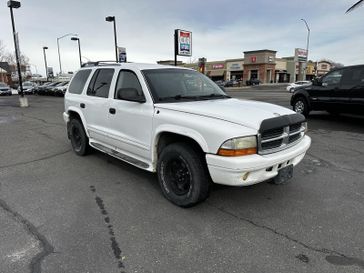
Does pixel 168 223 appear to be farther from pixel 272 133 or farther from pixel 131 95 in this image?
pixel 131 95

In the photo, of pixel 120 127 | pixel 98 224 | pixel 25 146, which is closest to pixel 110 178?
pixel 120 127

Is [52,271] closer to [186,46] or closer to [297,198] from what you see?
[297,198]

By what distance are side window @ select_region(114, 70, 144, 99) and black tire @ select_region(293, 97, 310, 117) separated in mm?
7948

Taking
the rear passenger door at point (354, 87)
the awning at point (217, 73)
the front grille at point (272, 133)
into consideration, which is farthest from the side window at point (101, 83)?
the awning at point (217, 73)

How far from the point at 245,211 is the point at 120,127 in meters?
2.25

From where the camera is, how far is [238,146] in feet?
10.5

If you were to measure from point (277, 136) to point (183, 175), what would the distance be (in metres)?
1.25

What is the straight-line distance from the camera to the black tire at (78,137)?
5.98m

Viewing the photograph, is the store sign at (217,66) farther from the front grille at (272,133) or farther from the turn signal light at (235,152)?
the turn signal light at (235,152)

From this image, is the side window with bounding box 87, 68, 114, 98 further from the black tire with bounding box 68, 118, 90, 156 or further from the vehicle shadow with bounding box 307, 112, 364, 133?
the vehicle shadow with bounding box 307, 112, 364, 133

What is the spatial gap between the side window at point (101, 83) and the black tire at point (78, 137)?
0.84m

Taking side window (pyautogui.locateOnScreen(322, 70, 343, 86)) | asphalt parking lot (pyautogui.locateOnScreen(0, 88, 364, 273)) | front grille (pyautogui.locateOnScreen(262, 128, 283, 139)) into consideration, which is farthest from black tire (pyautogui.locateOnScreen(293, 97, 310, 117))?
front grille (pyautogui.locateOnScreen(262, 128, 283, 139))

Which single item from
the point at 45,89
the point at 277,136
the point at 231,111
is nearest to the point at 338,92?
the point at 277,136

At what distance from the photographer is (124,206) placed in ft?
12.7
